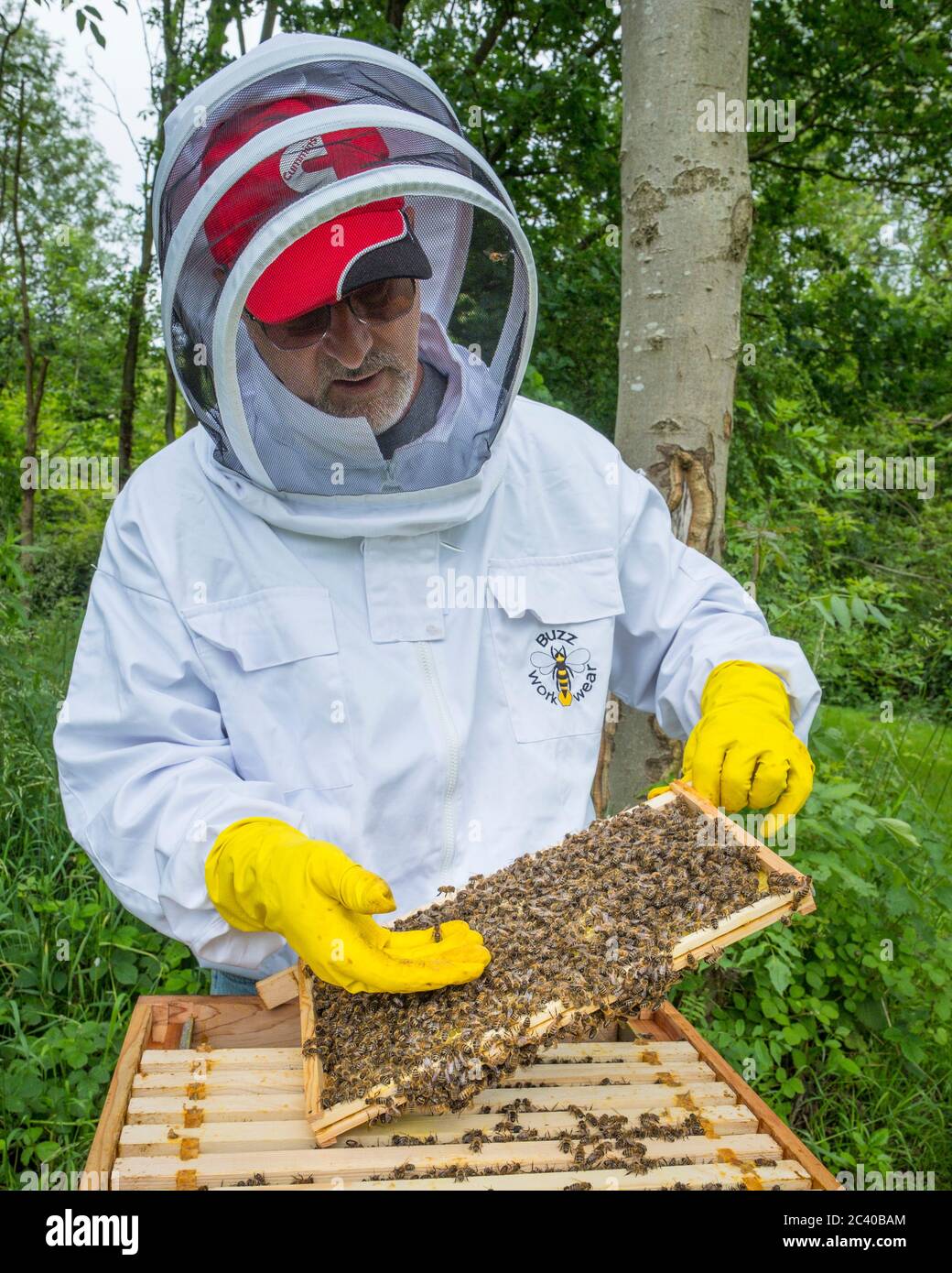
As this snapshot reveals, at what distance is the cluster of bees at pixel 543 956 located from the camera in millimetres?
1722

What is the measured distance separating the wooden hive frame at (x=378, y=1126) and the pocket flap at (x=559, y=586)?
99 centimetres

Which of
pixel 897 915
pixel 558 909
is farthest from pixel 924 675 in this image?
pixel 558 909

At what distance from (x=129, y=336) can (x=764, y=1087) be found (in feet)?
31.6

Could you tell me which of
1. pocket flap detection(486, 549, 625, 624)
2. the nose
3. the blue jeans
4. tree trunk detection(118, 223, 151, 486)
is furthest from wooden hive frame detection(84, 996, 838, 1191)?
tree trunk detection(118, 223, 151, 486)

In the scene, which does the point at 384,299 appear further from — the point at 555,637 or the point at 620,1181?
the point at 620,1181

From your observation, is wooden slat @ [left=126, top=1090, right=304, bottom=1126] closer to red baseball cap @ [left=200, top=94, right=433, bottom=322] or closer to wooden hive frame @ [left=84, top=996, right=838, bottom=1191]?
wooden hive frame @ [left=84, top=996, right=838, bottom=1191]

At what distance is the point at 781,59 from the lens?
6.88 m

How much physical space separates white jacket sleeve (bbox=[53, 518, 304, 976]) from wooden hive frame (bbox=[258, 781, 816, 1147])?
0.35ft

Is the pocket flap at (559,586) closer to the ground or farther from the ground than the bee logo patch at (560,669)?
farther from the ground

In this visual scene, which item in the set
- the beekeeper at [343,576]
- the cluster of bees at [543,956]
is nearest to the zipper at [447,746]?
the beekeeper at [343,576]

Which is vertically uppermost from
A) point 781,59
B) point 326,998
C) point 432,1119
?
point 781,59

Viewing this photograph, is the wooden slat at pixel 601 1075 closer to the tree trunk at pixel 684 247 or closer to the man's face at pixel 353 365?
the man's face at pixel 353 365
